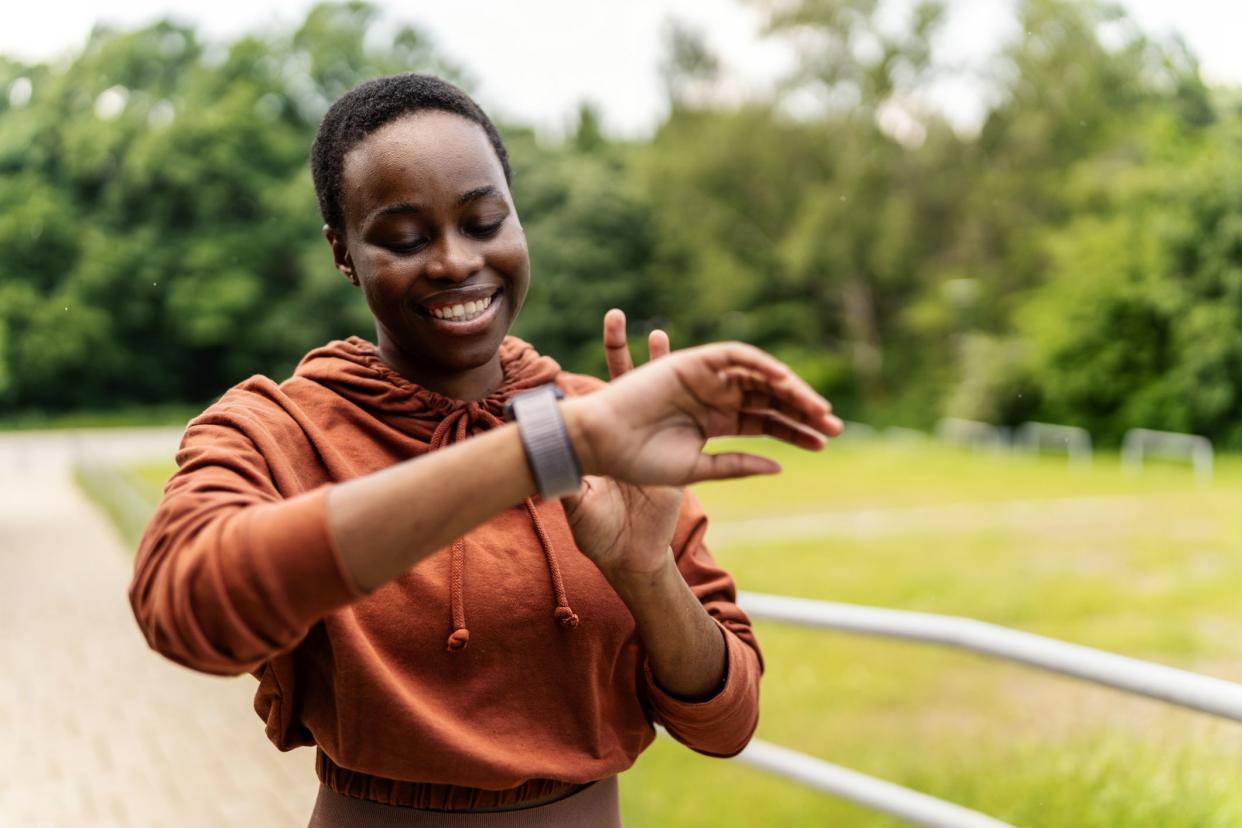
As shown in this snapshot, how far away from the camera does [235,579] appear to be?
935 millimetres

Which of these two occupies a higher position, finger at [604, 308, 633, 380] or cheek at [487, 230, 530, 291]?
cheek at [487, 230, 530, 291]

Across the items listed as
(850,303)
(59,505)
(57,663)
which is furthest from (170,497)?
(850,303)

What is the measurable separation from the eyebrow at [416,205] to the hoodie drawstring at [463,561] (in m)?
0.23

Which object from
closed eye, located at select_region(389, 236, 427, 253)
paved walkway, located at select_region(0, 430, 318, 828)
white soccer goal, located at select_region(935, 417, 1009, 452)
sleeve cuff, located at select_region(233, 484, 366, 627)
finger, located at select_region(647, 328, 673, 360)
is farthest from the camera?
white soccer goal, located at select_region(935, 417, 1009, 452)

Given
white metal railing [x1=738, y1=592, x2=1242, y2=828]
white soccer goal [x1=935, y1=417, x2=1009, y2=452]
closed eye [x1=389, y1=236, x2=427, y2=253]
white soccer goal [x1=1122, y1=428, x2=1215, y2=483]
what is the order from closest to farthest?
closed eye [x1=389, y1=236, x2=427, y2=253] → white metal railing [x1=738, y1=592, x2=1242, y2=828] → white soccer goal [x1=1122, y1=428, x2=1215, y2=483] → white soccer goal [x1=935, y1=417, x2=1009, y2=452]

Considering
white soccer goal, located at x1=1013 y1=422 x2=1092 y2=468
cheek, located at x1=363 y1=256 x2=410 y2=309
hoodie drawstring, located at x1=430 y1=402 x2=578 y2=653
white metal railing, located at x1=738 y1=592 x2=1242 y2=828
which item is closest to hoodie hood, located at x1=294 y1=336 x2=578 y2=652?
hoodie drawstring, located at x1=430 y1=402 x2=578 y2=653

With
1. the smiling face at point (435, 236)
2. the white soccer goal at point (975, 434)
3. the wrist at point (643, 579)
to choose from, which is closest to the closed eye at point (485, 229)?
the smiling face at point (435, 236)

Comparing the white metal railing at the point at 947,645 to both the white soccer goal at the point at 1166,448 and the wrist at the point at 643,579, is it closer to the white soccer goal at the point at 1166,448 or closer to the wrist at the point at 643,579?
the wrist at the point at 643,579

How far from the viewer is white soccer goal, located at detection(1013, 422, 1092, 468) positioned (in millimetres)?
25969

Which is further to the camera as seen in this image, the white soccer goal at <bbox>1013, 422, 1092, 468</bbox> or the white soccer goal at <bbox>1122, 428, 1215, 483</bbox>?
the white soccer goal at <bbox>1013, 422, 1092, 468</bbox>

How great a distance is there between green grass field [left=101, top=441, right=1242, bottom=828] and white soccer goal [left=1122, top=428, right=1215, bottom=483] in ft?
1.14

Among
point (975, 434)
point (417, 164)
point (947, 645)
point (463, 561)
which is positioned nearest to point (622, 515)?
point (463, 561)

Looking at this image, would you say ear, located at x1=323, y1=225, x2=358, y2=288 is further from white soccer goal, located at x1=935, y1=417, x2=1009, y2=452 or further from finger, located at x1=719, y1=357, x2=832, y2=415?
white soccer goal, located at x1=935, y1=417, x2=1009, y2=452

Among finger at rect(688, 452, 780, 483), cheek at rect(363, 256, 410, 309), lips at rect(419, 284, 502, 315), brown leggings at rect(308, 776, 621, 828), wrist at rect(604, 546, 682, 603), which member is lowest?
brown leggings at rect(308, 776, 621, 828)
